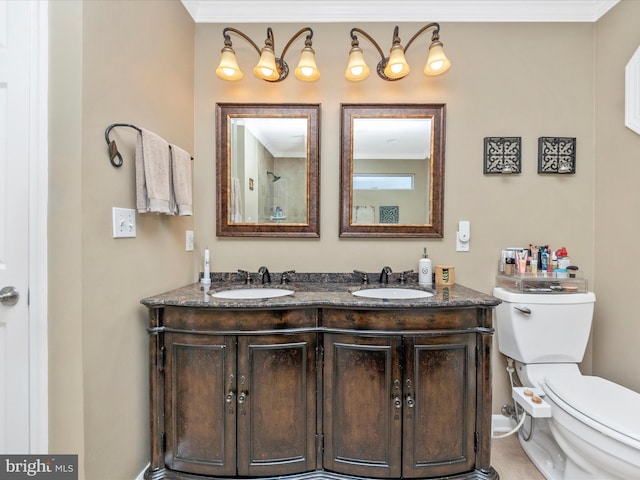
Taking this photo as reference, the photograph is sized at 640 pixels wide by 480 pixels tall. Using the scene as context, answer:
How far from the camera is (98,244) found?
112 centimetres

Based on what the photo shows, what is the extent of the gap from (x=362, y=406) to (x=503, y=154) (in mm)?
1600

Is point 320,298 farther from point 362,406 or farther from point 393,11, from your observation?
point 393,11

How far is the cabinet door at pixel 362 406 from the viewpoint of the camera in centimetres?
130

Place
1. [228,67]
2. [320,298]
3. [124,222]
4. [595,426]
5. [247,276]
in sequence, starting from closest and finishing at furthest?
1. [595,426]
2. [124,222]
3. [320,298]
4. [228,67]
5. [247,276]

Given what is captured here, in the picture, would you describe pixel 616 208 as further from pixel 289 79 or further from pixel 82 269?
pixel 82 269

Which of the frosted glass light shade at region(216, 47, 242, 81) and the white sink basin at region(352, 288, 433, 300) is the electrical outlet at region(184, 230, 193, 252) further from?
the white sink basin at region(352, 288, 433, 300)

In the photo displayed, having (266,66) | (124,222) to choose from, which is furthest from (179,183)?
(266,66)

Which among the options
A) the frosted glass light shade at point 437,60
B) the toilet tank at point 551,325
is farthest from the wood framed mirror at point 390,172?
the toilet tank at point 551,325

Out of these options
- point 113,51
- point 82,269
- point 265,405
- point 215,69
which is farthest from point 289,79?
point 265,405

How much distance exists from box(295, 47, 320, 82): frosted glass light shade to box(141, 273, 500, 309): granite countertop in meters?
1.18

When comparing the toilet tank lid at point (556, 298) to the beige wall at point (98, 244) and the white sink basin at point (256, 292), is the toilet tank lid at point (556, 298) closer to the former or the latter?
the white sink basin at point (256, 292)

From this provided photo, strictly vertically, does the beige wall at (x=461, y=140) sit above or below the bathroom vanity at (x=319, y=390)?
above

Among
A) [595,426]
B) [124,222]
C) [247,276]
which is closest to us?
[595,426]

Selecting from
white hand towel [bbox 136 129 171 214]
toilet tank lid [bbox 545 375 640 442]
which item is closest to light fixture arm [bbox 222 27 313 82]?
white hand towel [bbox 136 129 171 214]
